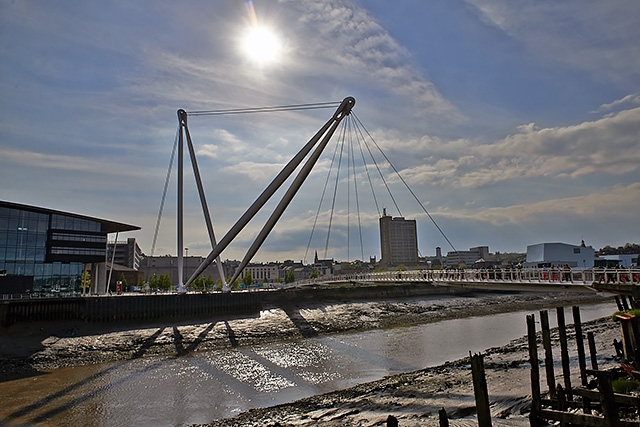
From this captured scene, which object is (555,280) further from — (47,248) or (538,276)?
(47,248)

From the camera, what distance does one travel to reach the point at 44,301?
27.6 m

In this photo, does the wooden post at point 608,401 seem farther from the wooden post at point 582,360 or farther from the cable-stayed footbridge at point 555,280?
the cable-stayed footbridge at point 555,280

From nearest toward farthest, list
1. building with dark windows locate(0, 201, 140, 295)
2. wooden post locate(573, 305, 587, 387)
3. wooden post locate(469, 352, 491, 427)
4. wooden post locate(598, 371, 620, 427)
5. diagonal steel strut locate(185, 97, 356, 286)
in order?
wooden post locate(598, 371, 620, 427)
wooden post locate(469, 352, 491, 427)
wooden post locate(573, 305, 587, 387)
diagonal steel strut locate(185, 97, 356, 286)
building with dark windows locate(0, 201, 140, 295)

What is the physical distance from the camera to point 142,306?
31.5 m

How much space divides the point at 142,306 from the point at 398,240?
102424mm

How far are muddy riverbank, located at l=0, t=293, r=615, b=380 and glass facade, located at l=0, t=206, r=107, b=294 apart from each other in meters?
12.3

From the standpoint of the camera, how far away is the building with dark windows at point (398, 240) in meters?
117

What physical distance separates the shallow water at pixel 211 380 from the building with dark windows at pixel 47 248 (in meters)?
19.0

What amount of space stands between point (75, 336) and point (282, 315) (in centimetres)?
1605

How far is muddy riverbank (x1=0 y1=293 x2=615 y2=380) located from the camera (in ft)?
74.7

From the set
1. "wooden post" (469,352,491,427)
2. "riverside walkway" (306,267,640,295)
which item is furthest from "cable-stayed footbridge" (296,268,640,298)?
"wooden post" (469,352,491,427)

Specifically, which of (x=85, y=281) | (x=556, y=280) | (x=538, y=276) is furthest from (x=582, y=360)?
(x=85, y=281)

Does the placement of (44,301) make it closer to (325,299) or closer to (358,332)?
(358,332)

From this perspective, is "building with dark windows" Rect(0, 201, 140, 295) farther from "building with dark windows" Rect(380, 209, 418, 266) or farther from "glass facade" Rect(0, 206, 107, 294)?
"building with dark windows" Rect(380, 209, 418, 266)
